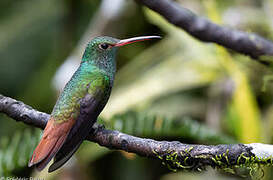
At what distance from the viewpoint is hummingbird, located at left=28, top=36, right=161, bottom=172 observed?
2.04 m

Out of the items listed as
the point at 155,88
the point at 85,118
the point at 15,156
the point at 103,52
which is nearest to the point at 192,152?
the point at 85,118

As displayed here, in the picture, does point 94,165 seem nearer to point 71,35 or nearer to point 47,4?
point 71,35

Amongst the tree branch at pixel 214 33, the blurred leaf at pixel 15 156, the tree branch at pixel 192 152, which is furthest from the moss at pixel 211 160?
the blurred leaf at pixel 15 156

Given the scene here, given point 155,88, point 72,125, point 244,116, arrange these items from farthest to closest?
point 155,88, point 244,116, point 72,125

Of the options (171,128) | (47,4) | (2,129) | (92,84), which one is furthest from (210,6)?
(47,4)

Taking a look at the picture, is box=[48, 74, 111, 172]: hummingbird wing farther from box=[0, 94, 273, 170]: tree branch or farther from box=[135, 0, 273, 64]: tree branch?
box=[135, 0, 273, 64]: tree branch

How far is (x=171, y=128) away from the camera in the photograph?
307 centimetres

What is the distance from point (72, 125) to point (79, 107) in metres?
0.12

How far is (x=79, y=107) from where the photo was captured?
223cm

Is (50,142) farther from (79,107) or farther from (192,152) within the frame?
(192,152)

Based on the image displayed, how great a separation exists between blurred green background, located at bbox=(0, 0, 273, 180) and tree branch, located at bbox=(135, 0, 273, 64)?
40cm

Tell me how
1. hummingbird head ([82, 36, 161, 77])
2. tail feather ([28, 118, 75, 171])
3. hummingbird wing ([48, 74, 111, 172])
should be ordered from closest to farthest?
tail feather ([28, 118, 75, 171])
hummingbird wing ([48, 74, 111, 172])
hummingbird head ([82, 36, 161, 77])

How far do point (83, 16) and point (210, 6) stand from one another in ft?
8.77

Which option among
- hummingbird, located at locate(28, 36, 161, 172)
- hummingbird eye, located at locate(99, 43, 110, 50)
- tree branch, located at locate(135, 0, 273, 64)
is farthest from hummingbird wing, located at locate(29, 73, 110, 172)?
tree branch, located at locate(135, 0, 273, 64)
